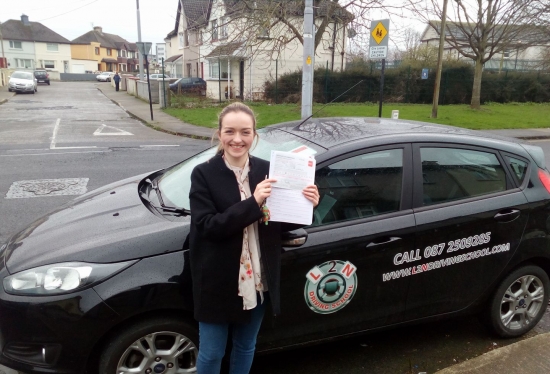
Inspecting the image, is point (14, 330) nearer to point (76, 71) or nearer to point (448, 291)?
point (448, 291)

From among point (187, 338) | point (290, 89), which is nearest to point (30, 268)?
point (187, 338)

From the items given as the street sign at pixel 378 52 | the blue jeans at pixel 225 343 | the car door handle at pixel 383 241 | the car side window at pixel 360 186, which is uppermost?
the street sign at pixel 378 52

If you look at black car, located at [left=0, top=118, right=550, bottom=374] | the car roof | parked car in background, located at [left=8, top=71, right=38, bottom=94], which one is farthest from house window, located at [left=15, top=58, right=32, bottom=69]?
the car roof

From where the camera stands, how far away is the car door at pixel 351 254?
2553mm

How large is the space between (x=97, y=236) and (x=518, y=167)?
2.91 metres

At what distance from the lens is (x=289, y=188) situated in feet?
6.55

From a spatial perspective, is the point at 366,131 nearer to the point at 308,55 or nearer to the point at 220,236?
the point at 220,236

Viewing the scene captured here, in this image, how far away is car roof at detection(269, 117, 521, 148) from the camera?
2.91 meters

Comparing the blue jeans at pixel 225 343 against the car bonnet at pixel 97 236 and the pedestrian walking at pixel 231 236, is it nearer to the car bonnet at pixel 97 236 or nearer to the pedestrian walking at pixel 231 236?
the pedestrian walking at pixel 231 236

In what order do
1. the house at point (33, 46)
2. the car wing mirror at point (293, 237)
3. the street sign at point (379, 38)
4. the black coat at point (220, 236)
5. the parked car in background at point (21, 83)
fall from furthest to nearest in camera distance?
the house at point (33, 46) < the parked car in background at point (21, 83) < the street sign at point (379, 38) < the car wing mirror at point (293, 237) < the black coat at point (220, 236)

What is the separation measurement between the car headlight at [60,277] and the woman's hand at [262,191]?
34.0 inches

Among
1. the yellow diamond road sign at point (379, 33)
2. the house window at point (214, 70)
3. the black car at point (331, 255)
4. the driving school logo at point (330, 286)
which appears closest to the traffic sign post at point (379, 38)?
the yellow diamond road sign at point (379, 33)

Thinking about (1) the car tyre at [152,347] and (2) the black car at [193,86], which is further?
(2) the black car at [193,86]

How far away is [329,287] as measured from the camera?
2611mm
